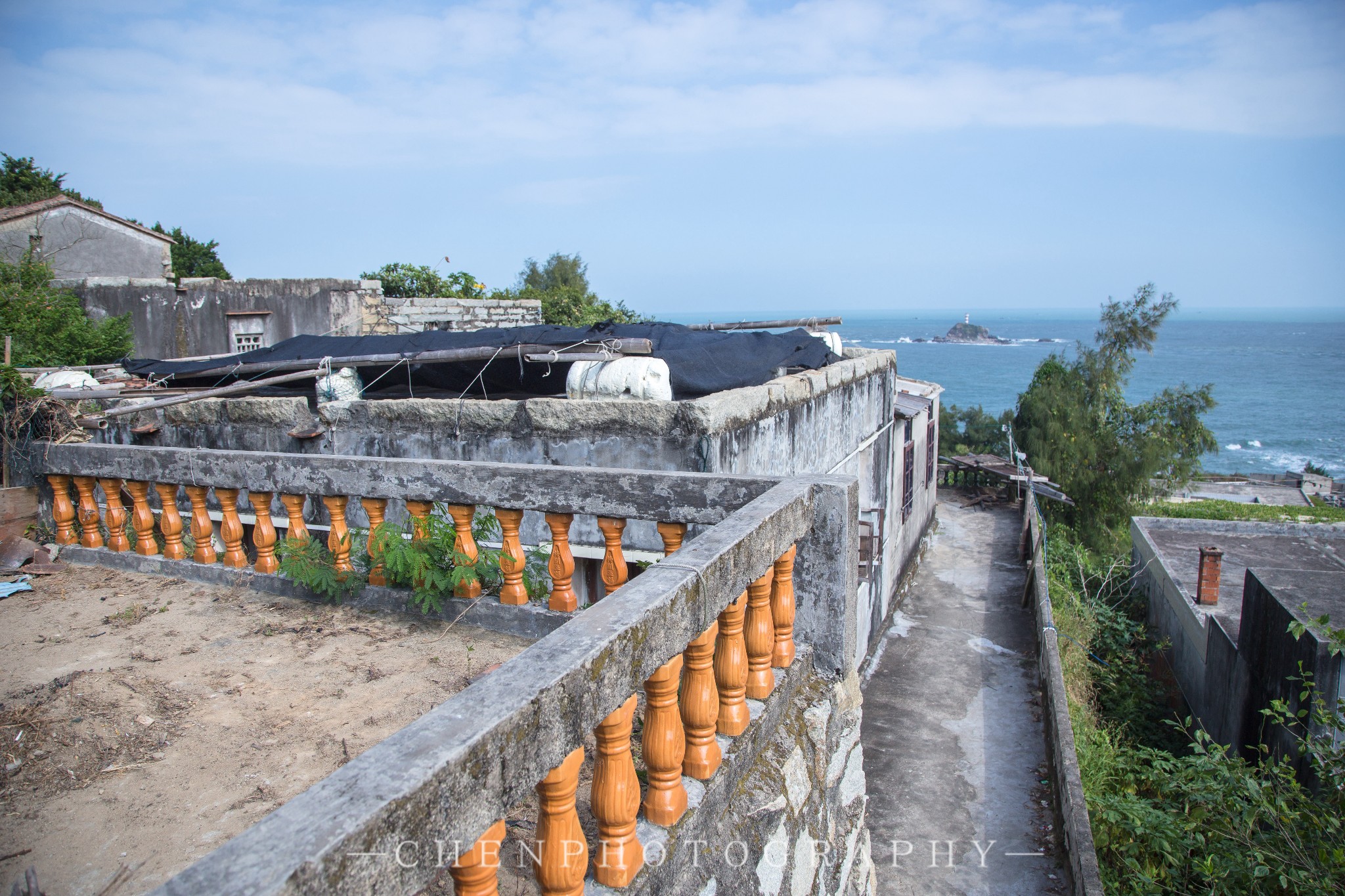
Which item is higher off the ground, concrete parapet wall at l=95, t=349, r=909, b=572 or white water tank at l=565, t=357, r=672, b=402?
white water tank at l=565, t=357, r=672, b=402

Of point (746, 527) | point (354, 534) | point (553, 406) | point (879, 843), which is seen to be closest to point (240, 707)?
point (354, 534)

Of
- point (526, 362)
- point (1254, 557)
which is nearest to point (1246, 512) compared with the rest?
point (1254, 557)

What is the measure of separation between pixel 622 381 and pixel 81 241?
17271 mm

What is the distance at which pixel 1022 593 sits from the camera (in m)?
14.7

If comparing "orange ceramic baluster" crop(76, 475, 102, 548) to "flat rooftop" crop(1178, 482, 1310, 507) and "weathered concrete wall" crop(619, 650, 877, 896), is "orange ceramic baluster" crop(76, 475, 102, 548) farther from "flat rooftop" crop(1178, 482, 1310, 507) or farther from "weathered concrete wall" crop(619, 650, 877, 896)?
"flat rooftop" crop(1178, 482, 1310, 507)

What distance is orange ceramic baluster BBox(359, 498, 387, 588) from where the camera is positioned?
3.73 metres

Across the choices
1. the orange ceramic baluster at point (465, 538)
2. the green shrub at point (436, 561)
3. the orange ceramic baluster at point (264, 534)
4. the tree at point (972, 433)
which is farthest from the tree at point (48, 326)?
the tree at point (972, 433)

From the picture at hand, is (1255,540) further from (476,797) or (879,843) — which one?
(476,797)

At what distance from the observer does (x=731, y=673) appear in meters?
2.38

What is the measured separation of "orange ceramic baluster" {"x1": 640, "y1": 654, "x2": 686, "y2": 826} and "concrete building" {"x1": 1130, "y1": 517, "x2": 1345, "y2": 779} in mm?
9264

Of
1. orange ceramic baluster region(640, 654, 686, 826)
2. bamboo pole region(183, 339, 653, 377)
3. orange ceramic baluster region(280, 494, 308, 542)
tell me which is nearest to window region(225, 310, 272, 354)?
bamboo pole region(183, 339, 653, 377)

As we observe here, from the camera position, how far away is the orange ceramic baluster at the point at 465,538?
3586 mm

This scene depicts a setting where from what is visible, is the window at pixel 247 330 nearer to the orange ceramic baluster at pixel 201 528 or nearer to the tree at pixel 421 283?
the tree at pixel 421 283

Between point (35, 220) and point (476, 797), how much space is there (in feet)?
65.4
